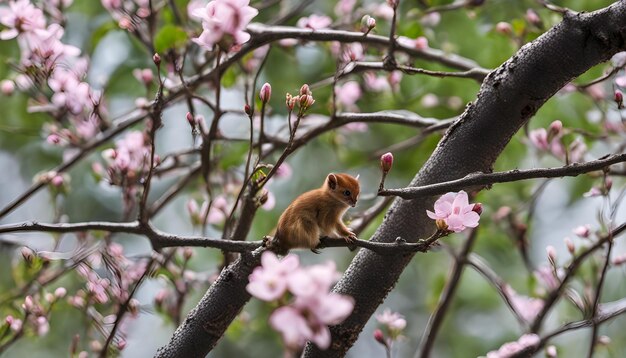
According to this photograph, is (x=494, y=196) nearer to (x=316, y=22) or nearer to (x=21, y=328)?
(x=316, y=22)

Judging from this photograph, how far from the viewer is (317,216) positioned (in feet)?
5.50

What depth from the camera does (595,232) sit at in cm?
225

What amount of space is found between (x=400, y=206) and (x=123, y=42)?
3070 mm

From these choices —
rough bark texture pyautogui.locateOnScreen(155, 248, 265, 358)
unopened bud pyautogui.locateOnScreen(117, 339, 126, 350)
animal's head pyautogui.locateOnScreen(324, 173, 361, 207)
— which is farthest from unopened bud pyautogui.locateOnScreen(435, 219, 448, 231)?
unopened bud pyautogui.locateOnScreen(117, 339, 126, 350)

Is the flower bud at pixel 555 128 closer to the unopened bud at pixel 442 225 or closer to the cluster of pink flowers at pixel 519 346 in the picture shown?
the cluster of pink flowers at pixel 519 346

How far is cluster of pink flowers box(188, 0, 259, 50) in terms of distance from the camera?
1.33m

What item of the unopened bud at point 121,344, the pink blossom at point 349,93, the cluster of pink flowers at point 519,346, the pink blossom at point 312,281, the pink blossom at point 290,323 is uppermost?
the pink blossom at point 349,93

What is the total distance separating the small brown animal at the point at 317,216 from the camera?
1462mm

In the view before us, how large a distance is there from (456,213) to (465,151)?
0.16m

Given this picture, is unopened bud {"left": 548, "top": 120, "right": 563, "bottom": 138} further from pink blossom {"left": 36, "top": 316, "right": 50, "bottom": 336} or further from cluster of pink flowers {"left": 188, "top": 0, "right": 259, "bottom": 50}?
pink blossom {"left": 36, "top": 316, "right": 50, "bottom": 336}

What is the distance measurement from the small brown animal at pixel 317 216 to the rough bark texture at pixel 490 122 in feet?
0.32

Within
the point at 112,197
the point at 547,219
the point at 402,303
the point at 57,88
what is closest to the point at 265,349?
the point at 402,303

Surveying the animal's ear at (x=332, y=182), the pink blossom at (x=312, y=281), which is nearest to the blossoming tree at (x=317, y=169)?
the pink blossom at (x=312, y=281)

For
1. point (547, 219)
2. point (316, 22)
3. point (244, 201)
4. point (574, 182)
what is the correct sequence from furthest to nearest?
1. point (547, 219)
2. point (574, 182)
3. point (316, 22)
4. point (244, 201)
